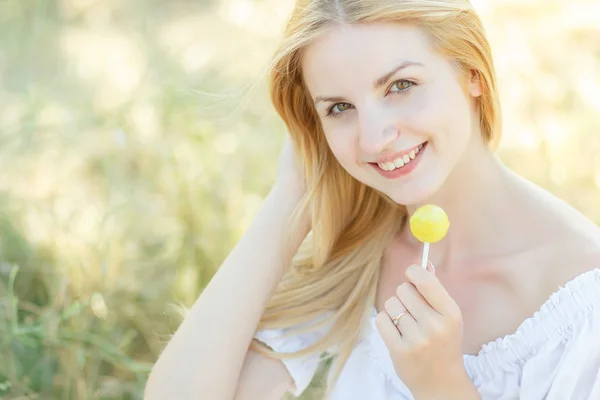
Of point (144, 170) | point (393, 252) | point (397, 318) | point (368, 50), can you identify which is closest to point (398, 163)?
point (368, 50)

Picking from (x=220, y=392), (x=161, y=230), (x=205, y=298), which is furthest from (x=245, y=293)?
(x=161, y=230)

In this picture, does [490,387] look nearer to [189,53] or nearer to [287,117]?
[287,117]

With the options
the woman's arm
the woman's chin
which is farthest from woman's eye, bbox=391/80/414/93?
the woman's arm

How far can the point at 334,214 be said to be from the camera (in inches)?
96.9

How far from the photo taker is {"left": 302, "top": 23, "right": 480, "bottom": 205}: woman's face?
2000 millimetres

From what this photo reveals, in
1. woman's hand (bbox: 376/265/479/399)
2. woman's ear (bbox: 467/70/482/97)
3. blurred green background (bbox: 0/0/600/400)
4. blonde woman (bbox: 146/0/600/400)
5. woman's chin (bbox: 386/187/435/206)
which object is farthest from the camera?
blurred green background (bbox: 0/0/600/400)

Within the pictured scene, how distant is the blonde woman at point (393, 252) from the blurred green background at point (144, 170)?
0.46 meters

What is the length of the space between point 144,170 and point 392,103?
175 cm

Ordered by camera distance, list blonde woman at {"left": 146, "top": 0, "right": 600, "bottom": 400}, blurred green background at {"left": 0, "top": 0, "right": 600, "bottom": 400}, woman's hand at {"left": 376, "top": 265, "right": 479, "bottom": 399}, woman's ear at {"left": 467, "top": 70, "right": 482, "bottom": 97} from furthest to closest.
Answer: blurred green background at {"left": 0, "top": 0, "right": 600, "bottom": 400}
woman's ear at {"left": 467, "top": 70, "right": 482, "bottom": 97}
blonde woman at {"left": 146, "top": 0, "right": 600, "bottom": 400}
woman's hand at {"left": 376, "top": 265, "right": 479, "bottom": 399}

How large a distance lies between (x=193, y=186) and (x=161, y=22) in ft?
6.70

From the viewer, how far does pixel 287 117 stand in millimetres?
2387

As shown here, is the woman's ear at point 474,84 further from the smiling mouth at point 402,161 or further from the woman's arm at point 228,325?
the woman's arm at point 228,325

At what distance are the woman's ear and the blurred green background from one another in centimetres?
71

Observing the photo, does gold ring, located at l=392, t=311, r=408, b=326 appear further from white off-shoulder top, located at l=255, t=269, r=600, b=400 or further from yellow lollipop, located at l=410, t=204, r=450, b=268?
white off-shoulder top, located at l=255, t=269, r=600, b=400
